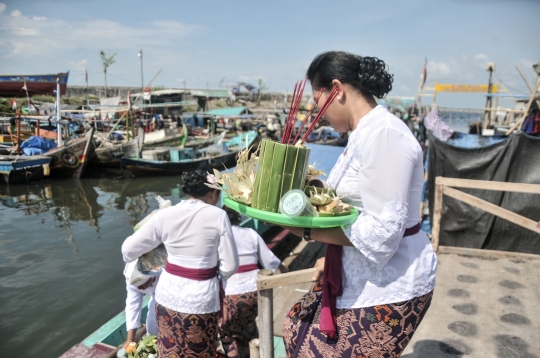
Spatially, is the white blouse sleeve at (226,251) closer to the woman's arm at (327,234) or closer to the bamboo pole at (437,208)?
the woman's arm at (327,234)

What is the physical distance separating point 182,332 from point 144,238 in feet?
2.02

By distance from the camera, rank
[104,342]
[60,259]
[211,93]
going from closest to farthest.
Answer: [104,342], [60,259], [211,93]

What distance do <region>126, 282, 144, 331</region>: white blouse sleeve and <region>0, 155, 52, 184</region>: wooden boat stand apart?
13.9 metres

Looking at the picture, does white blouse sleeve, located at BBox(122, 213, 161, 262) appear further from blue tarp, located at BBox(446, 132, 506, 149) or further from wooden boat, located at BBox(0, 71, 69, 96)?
wooden boat, located at BBox(0, 71, 69, 96)

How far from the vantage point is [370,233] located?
3.89ft

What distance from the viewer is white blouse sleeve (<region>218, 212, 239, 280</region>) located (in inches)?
94.8

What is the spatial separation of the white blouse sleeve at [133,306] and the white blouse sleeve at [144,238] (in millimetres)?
571

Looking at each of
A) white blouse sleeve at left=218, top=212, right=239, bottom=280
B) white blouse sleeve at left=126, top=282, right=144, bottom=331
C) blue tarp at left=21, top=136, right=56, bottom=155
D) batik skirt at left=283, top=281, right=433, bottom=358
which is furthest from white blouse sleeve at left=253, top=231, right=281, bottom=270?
blue tarp at left=21, top=136, right=56, bottom=155

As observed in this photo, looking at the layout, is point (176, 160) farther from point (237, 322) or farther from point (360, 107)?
point (360, 107)

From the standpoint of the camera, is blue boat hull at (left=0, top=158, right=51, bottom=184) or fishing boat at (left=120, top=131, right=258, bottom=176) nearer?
blue boat hull at (left=0, top=158, right=51, bottom=184)

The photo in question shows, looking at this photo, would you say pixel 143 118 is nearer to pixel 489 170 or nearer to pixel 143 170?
pixel 143 170

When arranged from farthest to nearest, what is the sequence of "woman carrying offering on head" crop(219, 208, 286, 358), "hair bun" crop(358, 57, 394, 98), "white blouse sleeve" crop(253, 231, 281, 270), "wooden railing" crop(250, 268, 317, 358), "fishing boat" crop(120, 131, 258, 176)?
1. "fishing boat" crop(120, 131, 258, 176)
2. "white blouse sleeve" crop(253, 231, 281, 270)
3. "woman carrying offering on head" crop(219, 208, 286, 358)
4. "wooden railing" crop(250, 268, 317, 358)
5. "hair bun" crop(358, 57, 394, 98)

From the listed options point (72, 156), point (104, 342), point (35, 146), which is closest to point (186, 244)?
point (104, 342)

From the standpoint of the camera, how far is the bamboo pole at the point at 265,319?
1.93 metres
